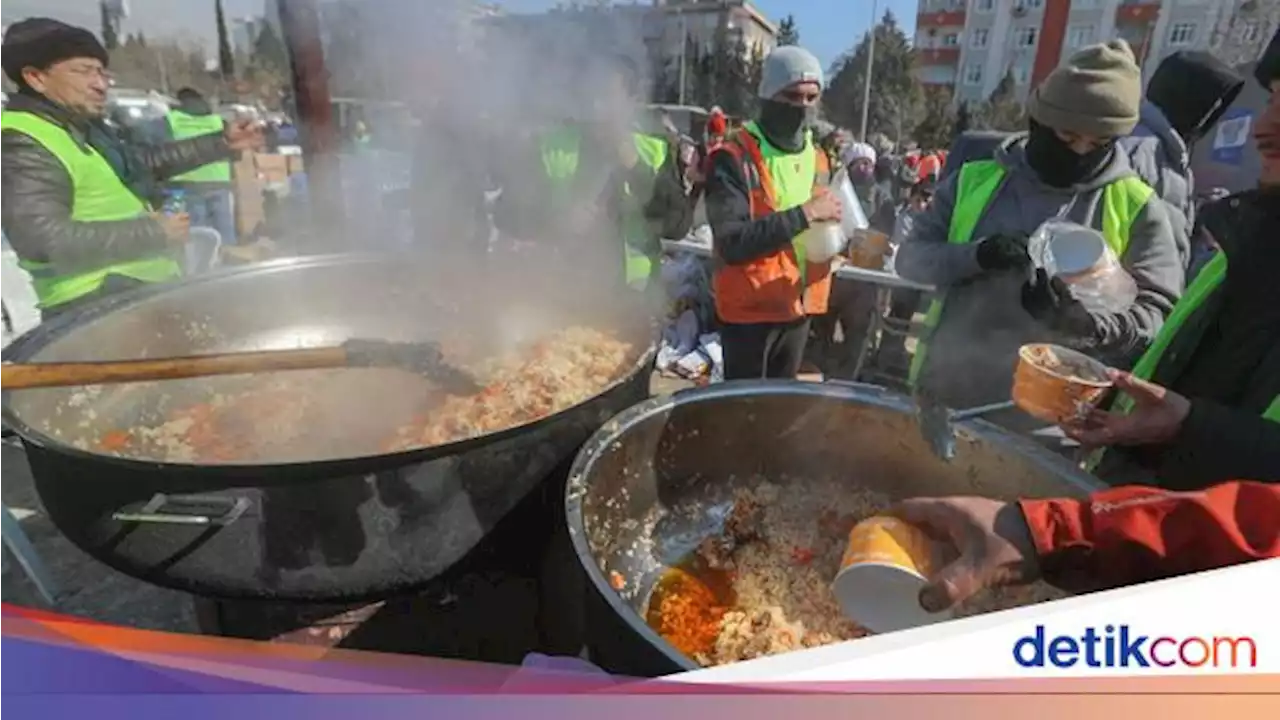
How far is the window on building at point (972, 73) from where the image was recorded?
149ft

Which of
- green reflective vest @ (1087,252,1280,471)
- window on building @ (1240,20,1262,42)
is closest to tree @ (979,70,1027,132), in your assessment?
window on building @ (1240,20,1262,42)

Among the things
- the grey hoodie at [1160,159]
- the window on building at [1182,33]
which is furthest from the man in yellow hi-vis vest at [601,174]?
the window on building at [1182,33]

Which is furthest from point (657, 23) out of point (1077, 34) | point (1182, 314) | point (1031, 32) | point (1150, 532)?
point (1031, 32)

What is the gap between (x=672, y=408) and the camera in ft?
6.86

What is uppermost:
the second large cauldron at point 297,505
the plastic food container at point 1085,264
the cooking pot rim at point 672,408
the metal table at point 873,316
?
the plastic food container at point 1085,264

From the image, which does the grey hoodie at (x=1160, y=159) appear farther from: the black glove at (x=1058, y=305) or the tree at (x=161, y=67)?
the tree at (x=161, y=67)

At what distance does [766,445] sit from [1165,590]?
4.26 ft

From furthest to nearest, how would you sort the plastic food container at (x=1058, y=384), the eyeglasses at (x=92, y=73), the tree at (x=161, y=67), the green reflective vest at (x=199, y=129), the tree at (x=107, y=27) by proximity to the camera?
the green reflective vest at (x=199, y=129)
the tree at (x=161, y=67)
the tree at (x=107, y=27)
the eyeglasses at (x=92, y=73)
the plastic food container at (x=1058, y=384)

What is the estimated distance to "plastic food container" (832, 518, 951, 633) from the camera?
1284 mm

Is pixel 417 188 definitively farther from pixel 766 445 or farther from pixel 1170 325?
pixel 1170 325

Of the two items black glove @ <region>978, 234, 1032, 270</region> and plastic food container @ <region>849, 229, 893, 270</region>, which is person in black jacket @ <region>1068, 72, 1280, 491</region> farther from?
plastic food container @ <region>849, 229, 893, 270</region>

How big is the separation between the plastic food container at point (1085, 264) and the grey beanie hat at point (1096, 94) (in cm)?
36

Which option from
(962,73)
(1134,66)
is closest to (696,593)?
(1134,66)

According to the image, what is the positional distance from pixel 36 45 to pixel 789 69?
3556mm
